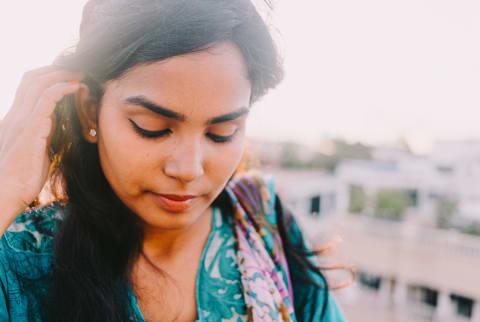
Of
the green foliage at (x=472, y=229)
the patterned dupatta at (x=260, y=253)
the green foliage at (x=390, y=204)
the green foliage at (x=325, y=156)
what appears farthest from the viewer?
the green foliage at (x=325, y=156)

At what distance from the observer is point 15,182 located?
2.88 feet

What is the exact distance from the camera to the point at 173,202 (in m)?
0.92

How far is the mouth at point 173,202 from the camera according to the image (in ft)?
2.99

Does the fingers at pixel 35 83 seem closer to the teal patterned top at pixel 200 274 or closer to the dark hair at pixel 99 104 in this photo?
the dark hair at pixel 99 104

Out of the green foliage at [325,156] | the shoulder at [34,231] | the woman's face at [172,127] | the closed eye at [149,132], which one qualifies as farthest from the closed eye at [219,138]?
the green foliage at [325,156]

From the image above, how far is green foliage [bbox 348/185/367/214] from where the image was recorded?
661 inches

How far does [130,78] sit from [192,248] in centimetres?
59

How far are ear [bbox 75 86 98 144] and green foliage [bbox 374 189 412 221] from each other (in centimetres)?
1700

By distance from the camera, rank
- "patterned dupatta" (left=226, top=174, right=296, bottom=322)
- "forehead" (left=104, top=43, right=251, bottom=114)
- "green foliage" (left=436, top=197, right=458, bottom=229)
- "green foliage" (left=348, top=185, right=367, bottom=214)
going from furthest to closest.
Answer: "green foliage" (left=348, top=185, right=367, bottom=214)
"green foliage" (left=436, top=197, right=458, bottom=229)
"patterned dupatta" (left=226, top=174, right=296, bottom=322)
"forehead" (left=104, top=43, right=251, bottom=114)

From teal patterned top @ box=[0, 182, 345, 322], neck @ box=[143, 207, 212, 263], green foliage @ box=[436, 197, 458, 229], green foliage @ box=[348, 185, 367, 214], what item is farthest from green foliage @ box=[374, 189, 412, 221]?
neck @ box=[143, 207, 212, 263]

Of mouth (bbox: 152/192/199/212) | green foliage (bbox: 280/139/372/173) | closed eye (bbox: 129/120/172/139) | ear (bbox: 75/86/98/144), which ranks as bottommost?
mouth (bbox: 152/192/199/212)

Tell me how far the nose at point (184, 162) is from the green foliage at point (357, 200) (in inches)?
666

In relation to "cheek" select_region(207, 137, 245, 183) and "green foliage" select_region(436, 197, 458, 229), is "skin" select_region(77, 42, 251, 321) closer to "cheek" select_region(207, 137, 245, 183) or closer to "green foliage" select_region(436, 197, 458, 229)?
"cheek" select_region(207, 137, 245, 183)

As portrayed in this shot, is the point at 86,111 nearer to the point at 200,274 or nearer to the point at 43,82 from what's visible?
the point at 43,82
